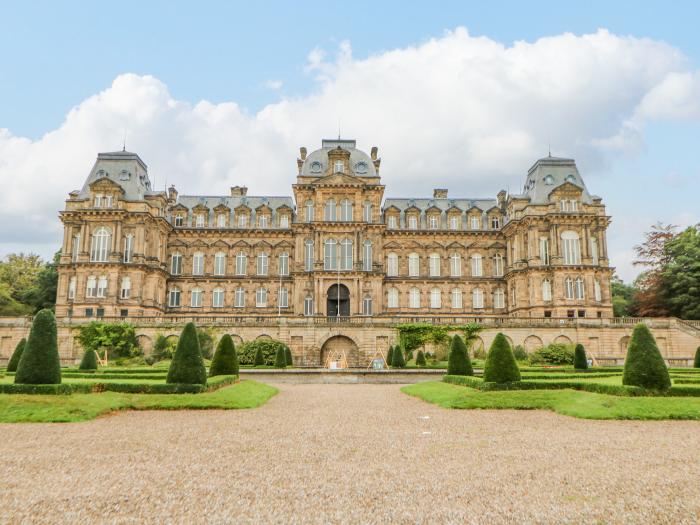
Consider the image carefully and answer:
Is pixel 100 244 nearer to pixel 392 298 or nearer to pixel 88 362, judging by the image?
pixel 88 362

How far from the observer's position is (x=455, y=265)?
60.4 m

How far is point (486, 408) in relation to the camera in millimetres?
18625

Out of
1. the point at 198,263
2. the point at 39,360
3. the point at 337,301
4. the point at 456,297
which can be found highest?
the point at 198,263

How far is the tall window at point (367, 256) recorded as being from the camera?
181 ft

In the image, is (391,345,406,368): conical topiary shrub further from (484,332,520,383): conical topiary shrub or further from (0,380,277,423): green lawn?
(0,380,277,423): green lawn

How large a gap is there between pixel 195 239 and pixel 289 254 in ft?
32.5

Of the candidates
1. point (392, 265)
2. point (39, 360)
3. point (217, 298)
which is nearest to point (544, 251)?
point (392, 265)

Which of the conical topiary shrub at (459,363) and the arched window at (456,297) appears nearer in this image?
the conical topiary shrub at (459,363)

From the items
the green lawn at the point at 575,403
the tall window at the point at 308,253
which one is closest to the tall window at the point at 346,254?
the tall window at the point at 308,253

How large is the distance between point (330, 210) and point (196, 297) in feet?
54.9

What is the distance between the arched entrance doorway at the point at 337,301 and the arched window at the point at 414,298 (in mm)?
7354

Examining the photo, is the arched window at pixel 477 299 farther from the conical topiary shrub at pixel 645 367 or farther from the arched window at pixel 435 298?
the conical topiary shrub at pixel 645 367

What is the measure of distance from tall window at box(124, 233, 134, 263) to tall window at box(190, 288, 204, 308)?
808 centimetres

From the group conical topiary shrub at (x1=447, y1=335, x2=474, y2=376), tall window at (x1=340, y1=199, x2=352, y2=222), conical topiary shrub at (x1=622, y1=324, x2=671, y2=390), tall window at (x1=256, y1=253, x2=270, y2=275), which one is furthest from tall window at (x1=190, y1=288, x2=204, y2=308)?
conical topiary shrub at (x1=622, y1=324, x2=671, y2=390)
